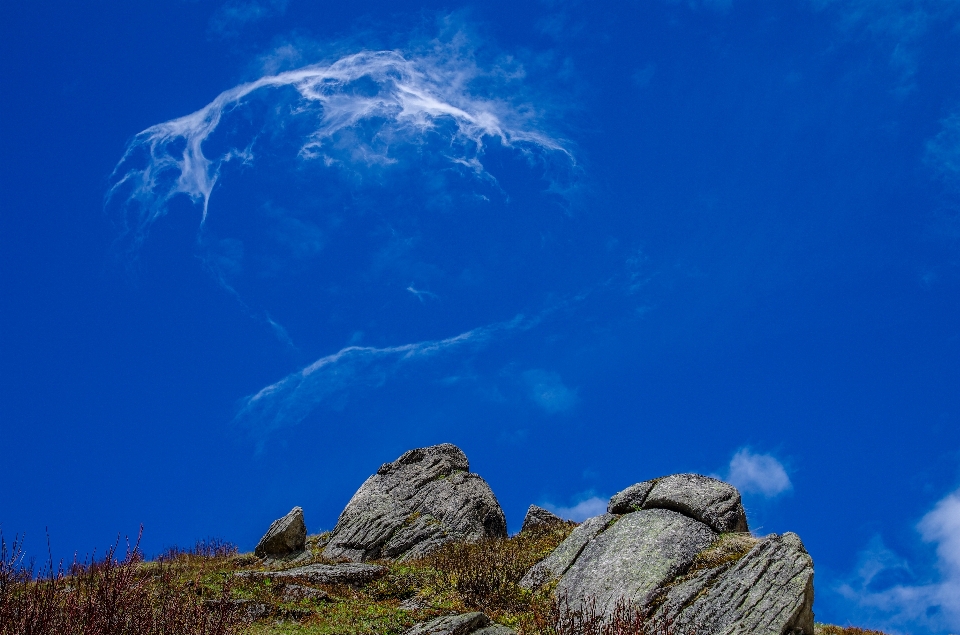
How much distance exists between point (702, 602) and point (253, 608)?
12.9 m

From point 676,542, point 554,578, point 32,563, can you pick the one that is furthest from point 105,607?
point 676,542

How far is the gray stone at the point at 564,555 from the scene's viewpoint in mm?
25047

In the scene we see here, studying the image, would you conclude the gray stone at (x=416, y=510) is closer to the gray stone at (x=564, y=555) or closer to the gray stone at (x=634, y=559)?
the gray stone at (x=564, y=555)

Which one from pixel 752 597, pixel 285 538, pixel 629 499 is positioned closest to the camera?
pixel 752 597

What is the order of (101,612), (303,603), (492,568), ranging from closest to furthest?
(101,612)
(303,603)
(492,568)

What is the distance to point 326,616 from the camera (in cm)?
2112

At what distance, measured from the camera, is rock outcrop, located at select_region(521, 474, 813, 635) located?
19703mm

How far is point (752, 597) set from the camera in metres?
20.1

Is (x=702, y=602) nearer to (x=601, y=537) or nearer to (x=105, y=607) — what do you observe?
(x=601, y=537)

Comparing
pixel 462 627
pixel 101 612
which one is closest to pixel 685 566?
pixel 462 627

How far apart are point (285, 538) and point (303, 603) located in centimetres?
1742

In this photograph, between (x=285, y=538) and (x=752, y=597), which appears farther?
A: (x=285, y=538)

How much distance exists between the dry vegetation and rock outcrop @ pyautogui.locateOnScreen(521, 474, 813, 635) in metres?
0.76

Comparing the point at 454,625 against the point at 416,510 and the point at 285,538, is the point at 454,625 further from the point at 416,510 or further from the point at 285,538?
the point at 285,538
